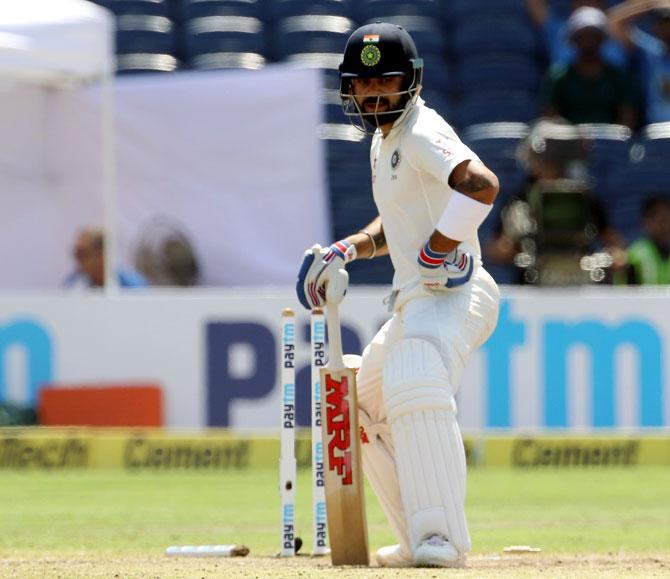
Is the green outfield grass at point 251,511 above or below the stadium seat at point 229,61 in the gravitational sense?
below

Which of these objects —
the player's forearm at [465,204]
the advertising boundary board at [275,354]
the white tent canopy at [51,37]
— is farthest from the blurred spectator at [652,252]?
the player's forearm at [465,204]

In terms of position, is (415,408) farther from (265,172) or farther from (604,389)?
(265,172)

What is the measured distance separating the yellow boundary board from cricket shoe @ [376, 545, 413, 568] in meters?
4.92

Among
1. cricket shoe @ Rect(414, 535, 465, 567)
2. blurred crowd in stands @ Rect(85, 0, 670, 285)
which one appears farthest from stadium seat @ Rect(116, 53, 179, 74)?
cricket shoe @ Rect(414, 535, 465, 567)

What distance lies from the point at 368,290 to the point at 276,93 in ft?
6.79

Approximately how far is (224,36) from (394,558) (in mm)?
8702

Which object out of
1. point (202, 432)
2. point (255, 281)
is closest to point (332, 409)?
point (202, 432)

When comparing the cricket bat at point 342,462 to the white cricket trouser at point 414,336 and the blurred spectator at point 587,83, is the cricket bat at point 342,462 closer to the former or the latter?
the white cricket trouser at point 414,336

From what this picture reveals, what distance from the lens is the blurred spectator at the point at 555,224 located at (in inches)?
435

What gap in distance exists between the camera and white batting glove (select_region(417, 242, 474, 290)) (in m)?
4.98

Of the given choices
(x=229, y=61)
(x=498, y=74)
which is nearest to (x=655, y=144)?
(x=498, y=74)

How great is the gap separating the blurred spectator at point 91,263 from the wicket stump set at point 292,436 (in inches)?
226

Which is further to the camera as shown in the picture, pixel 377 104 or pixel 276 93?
pixel 276 93

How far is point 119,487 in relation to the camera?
9227 millimetres
